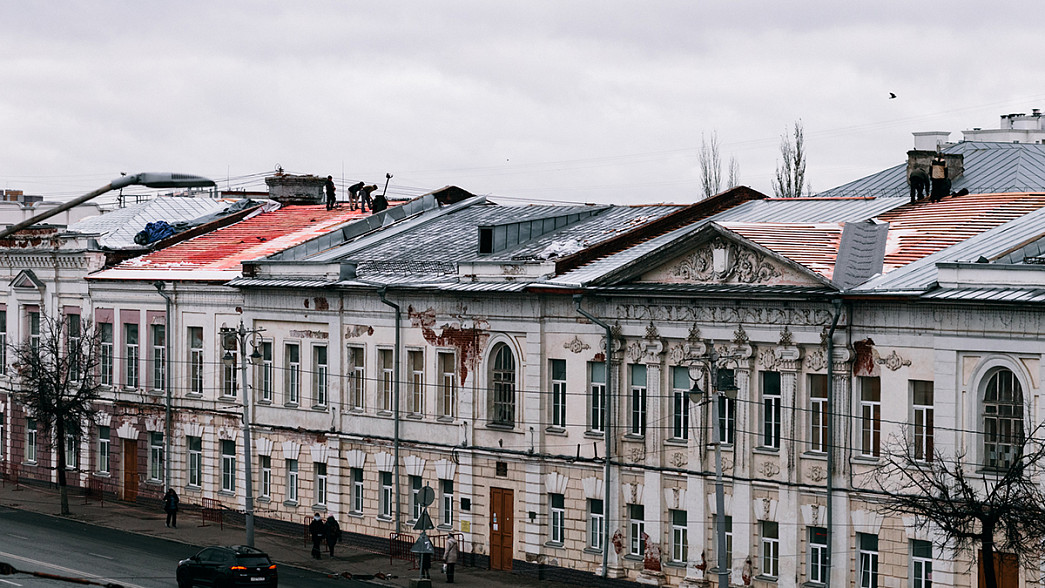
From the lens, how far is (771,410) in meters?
41.2

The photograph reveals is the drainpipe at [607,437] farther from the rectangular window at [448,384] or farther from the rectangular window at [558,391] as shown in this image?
the rectangular window at [448,384]

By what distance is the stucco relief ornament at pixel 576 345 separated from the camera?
1790 inches

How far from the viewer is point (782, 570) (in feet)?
133

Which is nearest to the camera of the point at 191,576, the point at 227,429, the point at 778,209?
the point at 191,576

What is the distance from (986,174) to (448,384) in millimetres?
19347

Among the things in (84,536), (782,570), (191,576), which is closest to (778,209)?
(782,570)

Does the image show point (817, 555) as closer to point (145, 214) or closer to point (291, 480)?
point (291, 480)

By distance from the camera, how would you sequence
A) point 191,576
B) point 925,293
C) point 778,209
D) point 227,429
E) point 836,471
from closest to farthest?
point 925,293 → point 836,471 → point 191,576 → point 778,209 → point 227,429

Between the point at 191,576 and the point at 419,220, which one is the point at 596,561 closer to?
the point at 191,576

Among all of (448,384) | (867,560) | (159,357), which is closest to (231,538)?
(448,384)

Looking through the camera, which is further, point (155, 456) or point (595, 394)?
point (155, 456)

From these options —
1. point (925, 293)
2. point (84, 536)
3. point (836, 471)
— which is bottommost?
point (84, 536)

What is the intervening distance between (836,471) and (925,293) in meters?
4.89

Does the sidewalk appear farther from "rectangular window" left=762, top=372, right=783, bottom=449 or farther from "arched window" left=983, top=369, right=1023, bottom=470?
"arched window" left=983, top=369, right=1023, bottom=470
